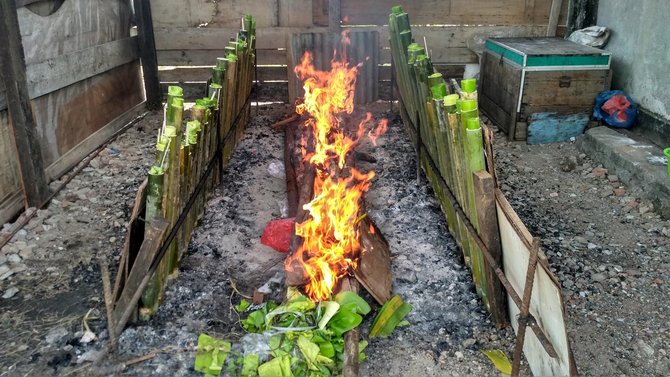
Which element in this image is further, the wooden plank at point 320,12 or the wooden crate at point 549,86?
the wooden plank at point 320,12

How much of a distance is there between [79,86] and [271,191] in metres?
3.07

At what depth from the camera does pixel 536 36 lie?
9.35 m

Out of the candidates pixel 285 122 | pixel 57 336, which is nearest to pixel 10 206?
pixel 57 336

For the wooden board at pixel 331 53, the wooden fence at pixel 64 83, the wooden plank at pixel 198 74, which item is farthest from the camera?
the wooden plank at pixel 198 74

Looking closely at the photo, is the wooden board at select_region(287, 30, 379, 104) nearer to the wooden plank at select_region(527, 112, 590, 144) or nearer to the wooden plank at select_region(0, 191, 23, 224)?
the wooden plank at select_region(527, 112, 590, 144)

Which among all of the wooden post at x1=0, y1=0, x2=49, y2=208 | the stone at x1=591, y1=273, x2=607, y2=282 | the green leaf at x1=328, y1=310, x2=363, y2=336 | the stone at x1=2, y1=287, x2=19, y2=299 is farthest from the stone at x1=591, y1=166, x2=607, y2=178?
the wooden post at x1=0, y1=0, x2=49, y2=208

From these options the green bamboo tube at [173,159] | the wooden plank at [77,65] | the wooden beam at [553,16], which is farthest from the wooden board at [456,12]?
the green bamboo tube at [173,159]

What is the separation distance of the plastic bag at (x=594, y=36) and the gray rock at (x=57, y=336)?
7.77 metres

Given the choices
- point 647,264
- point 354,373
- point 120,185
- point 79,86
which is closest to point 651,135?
point 647,264

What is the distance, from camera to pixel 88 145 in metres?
7.38

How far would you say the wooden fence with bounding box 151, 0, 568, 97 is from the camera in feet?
29.9

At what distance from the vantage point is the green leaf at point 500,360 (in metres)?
3.55

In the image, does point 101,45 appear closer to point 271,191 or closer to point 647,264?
point 271,191

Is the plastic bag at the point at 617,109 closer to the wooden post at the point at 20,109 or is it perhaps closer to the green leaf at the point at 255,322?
the green leaf at the point at 255,322
